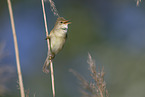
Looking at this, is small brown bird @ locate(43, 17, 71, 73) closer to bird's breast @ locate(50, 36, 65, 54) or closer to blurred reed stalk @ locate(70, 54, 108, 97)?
bird's breast @ locate(50, 36, 65, 54)

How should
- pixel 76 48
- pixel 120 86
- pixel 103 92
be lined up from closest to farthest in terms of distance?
pixel 103 92 → pixel 120 86 → pixel 76 48

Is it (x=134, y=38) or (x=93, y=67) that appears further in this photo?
(x=134, y=38)

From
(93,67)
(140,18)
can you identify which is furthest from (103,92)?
(140,18)

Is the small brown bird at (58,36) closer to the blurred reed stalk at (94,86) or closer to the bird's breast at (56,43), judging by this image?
the bird's breast at (56,43)

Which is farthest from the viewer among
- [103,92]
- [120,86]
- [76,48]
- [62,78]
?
[76,48]

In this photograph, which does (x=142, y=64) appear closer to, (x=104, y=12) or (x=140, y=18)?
(x=140, y=18)

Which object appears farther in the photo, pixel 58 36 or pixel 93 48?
pixel 93 48

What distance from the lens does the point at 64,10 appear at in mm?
6863

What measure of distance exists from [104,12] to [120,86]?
2290 millimetres

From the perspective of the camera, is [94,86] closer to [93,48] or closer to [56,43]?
[56,43]

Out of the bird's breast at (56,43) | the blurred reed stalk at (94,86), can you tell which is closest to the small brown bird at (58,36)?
the bird's breast at (56,43)

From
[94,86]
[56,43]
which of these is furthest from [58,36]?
[94,86]

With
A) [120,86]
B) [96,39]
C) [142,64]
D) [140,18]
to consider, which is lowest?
[120,86]

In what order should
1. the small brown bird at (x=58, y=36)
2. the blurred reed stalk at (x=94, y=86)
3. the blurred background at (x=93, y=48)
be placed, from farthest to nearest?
the blurred background at (x=93, y=48) → the small brown bird at (x=58, y=36) → the blurred reed stalk at (x=94, y=86)
